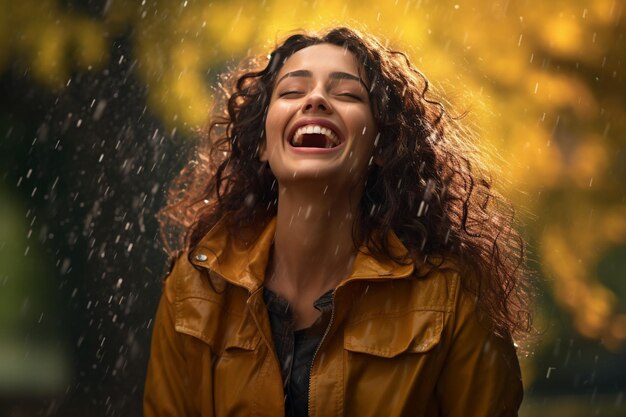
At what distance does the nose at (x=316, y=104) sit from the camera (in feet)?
11.2

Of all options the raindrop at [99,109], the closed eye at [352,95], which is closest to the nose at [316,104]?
the closed eye at [352,95]

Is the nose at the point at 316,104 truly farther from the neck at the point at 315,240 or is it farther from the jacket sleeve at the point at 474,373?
the jacket sleeve at the point at 474,373

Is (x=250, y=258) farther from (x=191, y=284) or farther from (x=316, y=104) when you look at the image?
(x=316, y=104)

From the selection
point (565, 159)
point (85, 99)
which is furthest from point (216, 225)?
point (565, 159)

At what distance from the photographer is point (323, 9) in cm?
611

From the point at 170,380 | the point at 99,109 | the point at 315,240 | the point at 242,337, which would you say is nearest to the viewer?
the point at 242,337

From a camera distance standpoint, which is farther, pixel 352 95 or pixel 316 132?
pixel 352 95

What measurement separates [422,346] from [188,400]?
978mm

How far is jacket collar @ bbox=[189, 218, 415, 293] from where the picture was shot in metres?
3.32

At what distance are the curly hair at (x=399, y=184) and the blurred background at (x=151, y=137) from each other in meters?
1.39

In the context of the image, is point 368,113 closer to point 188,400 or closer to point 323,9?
point 188,400

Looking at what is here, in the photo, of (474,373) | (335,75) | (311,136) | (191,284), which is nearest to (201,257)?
(191,284)

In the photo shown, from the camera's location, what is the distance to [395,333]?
329 cm

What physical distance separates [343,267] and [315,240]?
0.49ft
